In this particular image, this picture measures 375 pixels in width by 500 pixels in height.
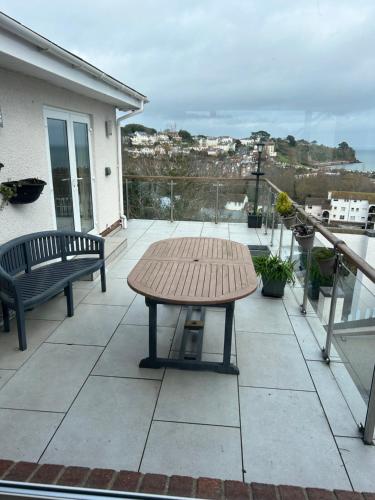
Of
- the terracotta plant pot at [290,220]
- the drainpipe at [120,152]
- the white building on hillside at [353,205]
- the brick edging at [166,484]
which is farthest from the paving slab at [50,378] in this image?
the drainpipe at [120,152]

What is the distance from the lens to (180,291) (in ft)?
7.43

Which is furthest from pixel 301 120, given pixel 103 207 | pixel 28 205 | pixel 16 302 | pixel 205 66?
pixel 16 302

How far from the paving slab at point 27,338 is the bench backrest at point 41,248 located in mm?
489

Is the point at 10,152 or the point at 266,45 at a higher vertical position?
the point at 266,45

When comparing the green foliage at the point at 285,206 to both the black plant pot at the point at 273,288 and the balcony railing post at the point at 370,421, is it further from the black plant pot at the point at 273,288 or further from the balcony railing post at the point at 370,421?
the balcony railing post at the point at 370,421

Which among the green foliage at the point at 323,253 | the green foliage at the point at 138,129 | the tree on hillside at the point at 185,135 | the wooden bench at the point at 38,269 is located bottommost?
the wooden bench at the point at 38,269

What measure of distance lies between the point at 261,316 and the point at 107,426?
183cm

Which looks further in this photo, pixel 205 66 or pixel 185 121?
pixel 185 121

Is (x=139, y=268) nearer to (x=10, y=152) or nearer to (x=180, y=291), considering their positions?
(x=180, y=291)

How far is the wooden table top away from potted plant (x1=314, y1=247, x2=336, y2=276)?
59 cm

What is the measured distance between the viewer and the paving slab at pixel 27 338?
2.54m

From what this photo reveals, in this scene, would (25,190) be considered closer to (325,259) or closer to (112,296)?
(112,296)

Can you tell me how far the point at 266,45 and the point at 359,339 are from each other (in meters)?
3.84

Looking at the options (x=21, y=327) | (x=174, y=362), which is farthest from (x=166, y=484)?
(x=21, y=327)
